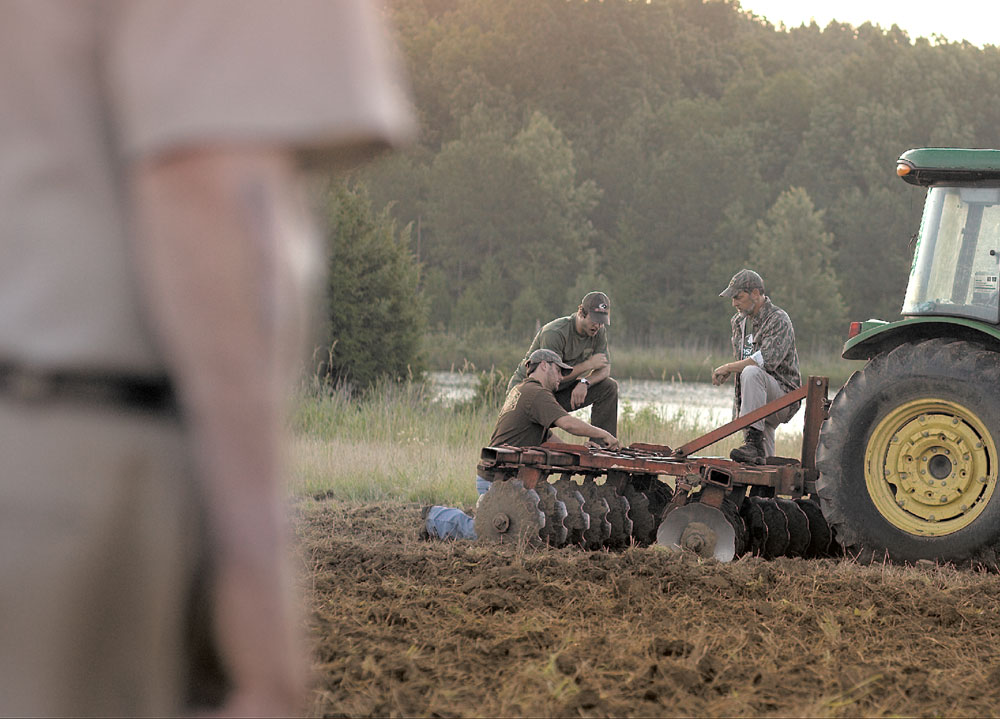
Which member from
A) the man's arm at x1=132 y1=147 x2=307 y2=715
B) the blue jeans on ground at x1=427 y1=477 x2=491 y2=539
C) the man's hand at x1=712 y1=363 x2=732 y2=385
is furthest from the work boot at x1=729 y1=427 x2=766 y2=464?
the man's arm at x1=132 y1=147 x2=307 y2=715

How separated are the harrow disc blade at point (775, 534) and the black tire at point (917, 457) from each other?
11.6 inches

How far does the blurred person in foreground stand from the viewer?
0.89 metres

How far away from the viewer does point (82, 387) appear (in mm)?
957

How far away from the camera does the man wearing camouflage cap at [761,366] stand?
858cm

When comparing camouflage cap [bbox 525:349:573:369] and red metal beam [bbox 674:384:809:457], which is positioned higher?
camouflage cap [bbox 525:349:573:369]

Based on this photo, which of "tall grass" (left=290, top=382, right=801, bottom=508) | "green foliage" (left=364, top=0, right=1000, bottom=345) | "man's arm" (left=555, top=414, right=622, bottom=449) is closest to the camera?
"man's arm" (left=555, top=414, right=622, bottom=449)

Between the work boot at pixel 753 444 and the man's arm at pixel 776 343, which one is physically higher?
the man's arm at pixel 776 343

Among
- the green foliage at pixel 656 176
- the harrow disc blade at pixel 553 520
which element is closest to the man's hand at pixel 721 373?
the harrow disc blade at pixel 553 520

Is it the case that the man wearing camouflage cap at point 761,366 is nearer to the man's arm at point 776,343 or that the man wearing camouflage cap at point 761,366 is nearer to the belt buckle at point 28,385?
the man's arm at point 776,343

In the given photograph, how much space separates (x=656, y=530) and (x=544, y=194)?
44.2 metres

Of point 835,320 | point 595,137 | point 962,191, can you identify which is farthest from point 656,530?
point 595,137

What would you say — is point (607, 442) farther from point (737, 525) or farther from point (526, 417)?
point (737, 525)

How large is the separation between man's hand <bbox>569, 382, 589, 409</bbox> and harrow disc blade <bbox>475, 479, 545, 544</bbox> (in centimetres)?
177

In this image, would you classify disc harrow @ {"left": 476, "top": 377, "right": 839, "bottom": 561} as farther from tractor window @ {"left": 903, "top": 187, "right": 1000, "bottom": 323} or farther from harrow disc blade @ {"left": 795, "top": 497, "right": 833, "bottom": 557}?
tractor window @ {"left": 903, "top": 187, "right": 1000, "bottom": 323}
